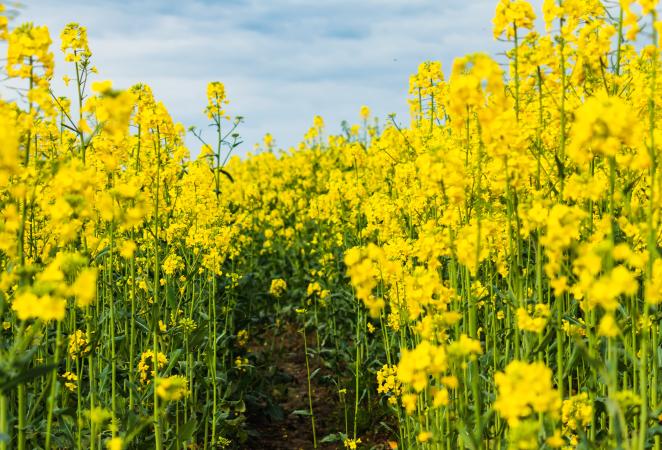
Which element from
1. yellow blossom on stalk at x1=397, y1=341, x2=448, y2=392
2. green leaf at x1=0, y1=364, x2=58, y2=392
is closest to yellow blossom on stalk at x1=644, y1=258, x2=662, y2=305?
yellow blossom on stalk at x1=397, y1=341, x2=448, y2=392

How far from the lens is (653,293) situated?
284cm

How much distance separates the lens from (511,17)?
141 inches

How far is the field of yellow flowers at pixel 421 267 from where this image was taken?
9.18ft

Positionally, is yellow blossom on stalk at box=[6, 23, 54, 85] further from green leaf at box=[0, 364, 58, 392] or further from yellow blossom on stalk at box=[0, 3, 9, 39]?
green leaf at box=[0, 364, 58, 392]

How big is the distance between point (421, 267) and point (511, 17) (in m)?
1.34

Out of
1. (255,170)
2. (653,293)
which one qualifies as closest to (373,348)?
(653,293)

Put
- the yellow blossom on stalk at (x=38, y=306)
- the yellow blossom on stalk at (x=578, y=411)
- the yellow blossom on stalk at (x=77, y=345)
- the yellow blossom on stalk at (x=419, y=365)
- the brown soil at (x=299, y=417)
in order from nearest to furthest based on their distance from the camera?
the yellow blossom on stalk at (x=38, y=306), the yellow blossom on stalk at (x=419, y=365), the yellow blossom on stalk at (x=578, y=411), the yellow blossom on stalk at (x=77, y=345), the brown soil at (x=299, y=417)

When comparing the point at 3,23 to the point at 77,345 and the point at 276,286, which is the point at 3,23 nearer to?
the point at 77,345

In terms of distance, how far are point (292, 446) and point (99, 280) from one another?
2.56 meters

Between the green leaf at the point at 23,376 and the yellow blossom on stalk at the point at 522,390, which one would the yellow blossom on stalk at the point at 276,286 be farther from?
the yellow blossom on stalk at the point at 522,390

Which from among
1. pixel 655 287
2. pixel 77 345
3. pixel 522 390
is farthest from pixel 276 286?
pixel 522 390

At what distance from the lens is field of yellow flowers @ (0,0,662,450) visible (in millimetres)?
2799

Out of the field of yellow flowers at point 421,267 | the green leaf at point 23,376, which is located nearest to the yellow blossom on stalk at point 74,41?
the field of yellow flowers at point 421,267

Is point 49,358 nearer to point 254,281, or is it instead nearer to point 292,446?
point 292,446
